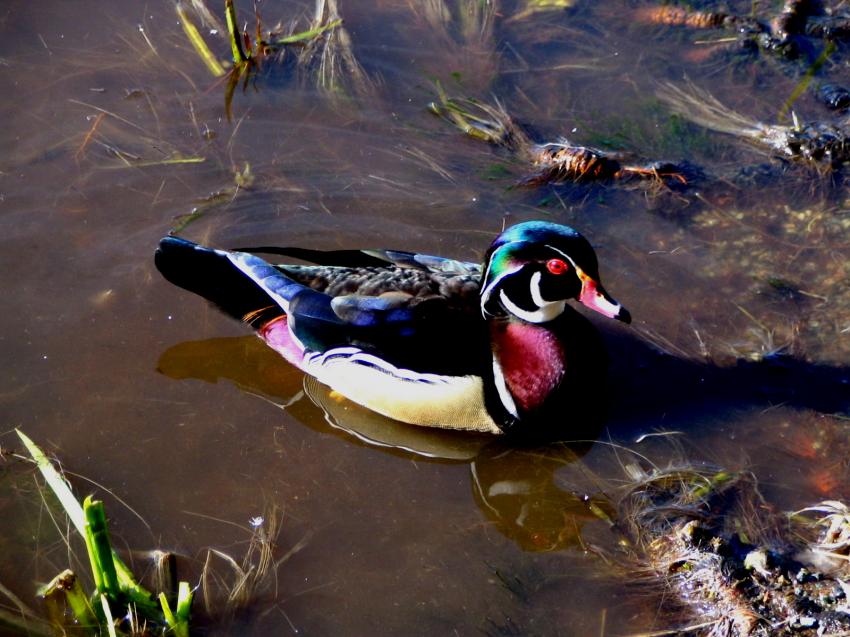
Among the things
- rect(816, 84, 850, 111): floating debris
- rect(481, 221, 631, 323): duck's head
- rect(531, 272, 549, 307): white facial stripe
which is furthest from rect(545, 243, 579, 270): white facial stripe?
rect(816, 84, 850, 111): floating debris

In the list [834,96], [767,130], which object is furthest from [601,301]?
[834,96]

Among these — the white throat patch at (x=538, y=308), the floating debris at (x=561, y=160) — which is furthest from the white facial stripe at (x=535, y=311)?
the floating debris at (x=561, y=160)

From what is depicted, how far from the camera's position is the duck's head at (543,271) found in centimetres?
467

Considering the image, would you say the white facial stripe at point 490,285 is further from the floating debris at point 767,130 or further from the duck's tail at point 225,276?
the floating debris at point 767,130

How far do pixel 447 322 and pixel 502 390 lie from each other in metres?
0.41

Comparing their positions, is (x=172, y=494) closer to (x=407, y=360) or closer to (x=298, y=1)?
(x=407, y=360)

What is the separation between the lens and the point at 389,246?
19.3ft

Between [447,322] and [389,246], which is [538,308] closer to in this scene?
[447,322]

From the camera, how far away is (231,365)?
5.38m

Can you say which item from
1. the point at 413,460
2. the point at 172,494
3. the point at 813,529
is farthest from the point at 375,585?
the point at 813,529

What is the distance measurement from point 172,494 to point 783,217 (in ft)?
12.0

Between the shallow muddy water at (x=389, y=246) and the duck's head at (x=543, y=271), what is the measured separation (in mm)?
717

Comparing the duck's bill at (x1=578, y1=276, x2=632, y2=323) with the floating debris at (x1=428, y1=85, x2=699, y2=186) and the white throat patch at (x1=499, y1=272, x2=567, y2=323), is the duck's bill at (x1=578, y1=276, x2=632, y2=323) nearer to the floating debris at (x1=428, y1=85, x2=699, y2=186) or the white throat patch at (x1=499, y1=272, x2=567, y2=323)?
the white throat patch at (x1=499, y1=272, x2=567, y2=323)

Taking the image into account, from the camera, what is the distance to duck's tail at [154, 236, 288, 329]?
5020 mm
